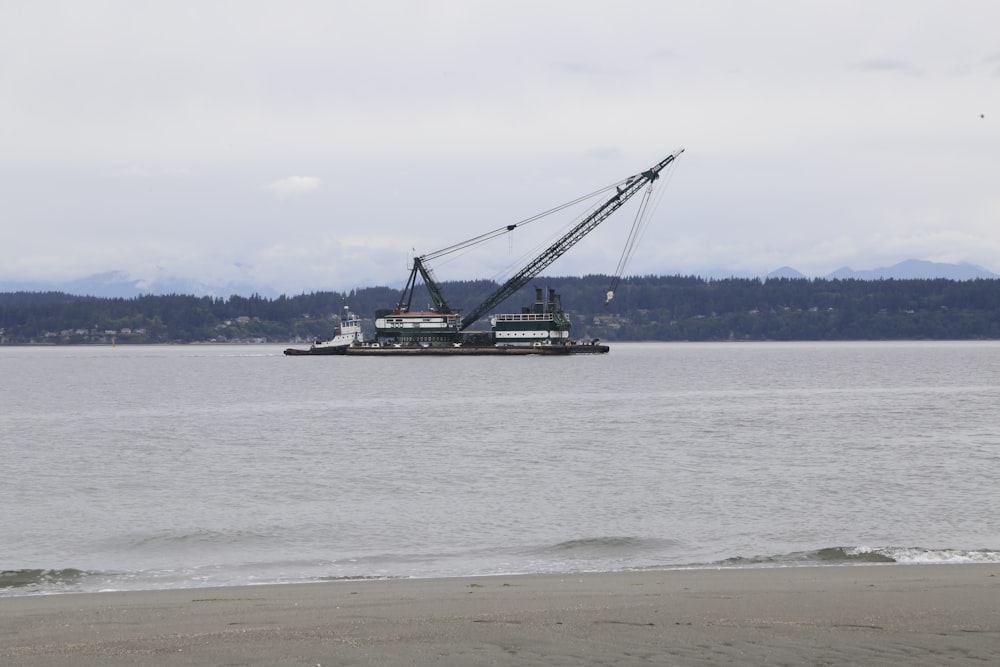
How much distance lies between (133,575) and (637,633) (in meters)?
9.36

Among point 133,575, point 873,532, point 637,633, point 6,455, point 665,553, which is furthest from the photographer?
point 6,455

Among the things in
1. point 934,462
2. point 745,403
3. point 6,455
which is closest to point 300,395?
point 745,403

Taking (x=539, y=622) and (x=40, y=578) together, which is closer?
(x=539, y=622)

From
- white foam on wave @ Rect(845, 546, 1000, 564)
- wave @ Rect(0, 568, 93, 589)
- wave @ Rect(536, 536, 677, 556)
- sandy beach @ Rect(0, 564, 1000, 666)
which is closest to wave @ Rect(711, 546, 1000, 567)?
white foam on wave @ Rect(845, 546, 1000, 564)

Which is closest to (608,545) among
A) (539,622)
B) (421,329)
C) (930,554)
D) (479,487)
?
(930,554)

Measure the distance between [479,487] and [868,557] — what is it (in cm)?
1237

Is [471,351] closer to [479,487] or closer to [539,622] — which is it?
[479,487]

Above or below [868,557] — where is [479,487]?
below

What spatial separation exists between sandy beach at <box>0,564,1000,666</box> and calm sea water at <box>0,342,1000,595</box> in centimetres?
236

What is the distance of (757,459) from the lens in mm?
33031

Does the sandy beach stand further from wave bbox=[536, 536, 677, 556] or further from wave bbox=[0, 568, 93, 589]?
wave bbox=[536, 536, 677, 556]

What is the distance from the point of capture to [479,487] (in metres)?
27.5

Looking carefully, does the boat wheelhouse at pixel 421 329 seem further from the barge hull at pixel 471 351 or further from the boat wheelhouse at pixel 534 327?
the boat wheelhouse at pixel 534 327

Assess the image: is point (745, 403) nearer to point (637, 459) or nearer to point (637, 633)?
point (637, 459)
